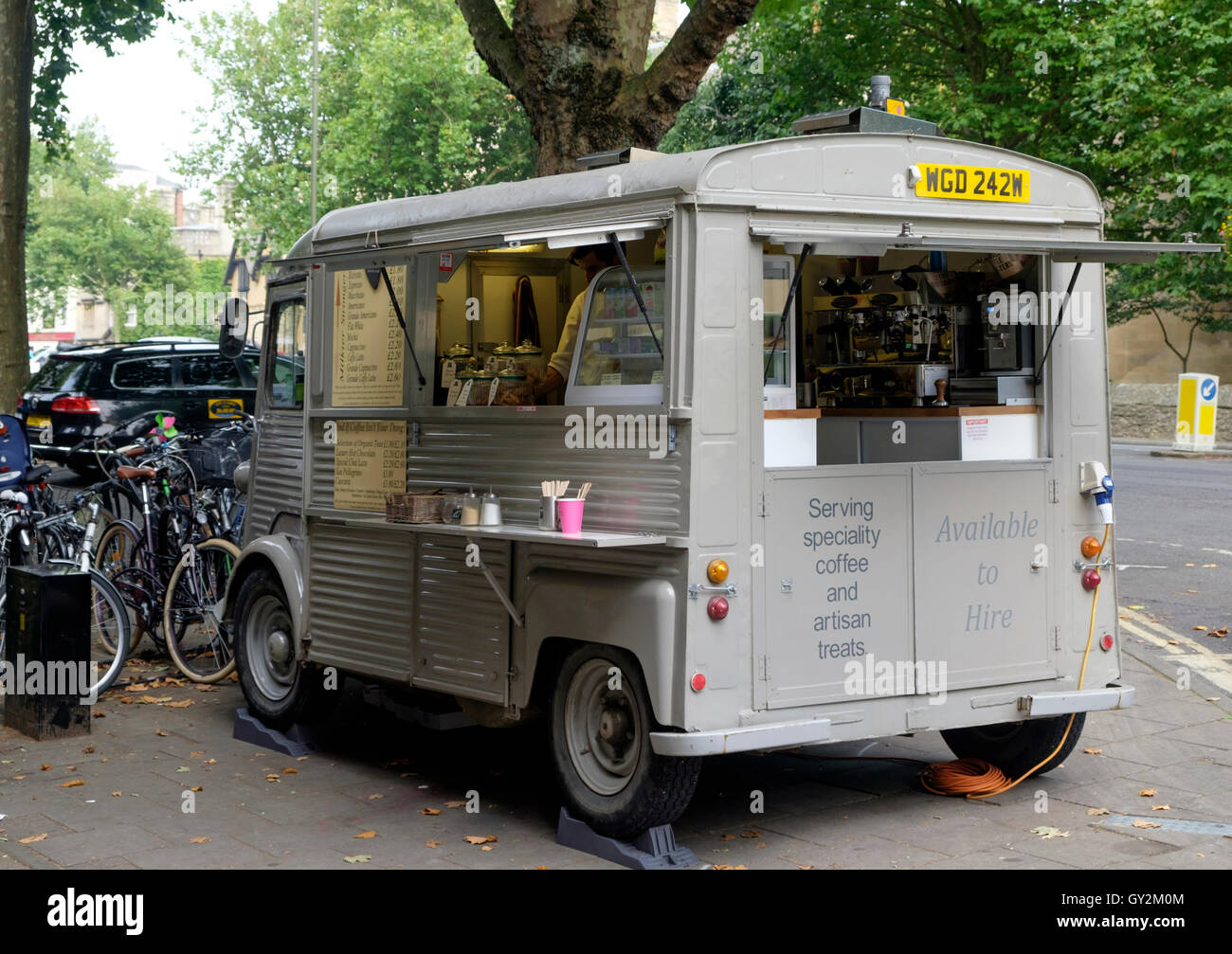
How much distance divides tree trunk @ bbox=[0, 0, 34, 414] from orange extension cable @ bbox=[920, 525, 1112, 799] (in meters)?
12.1

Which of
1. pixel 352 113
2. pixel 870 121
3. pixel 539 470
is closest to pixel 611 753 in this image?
pixel 539 470

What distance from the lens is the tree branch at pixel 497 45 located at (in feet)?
36.2

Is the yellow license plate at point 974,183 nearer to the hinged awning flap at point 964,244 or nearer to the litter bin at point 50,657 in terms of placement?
the hinged awning flap at point 964,244

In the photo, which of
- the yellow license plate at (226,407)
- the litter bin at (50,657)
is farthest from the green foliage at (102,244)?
the litter bin at (50,657)

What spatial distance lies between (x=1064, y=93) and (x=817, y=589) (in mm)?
24063

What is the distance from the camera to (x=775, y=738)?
5.55 meters

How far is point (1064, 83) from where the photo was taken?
2742 cm

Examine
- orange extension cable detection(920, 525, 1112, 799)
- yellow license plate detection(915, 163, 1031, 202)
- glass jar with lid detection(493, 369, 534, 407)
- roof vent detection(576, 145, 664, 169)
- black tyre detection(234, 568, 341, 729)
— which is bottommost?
orange extension cable detection(920, 525, 1112, 799)

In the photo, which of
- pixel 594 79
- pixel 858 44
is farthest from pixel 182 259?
pixel 594 79

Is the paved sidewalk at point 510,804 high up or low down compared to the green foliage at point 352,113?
down

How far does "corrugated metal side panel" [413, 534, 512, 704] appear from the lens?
6430 mm

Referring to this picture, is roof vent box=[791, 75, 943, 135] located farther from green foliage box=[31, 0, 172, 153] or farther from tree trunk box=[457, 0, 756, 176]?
green foliage box=[31, 0, 172, 153]

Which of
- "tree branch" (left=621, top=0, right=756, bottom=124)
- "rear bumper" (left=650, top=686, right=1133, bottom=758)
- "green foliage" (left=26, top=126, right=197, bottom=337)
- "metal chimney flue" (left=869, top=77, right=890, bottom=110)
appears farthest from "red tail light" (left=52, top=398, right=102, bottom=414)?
"green foliage" (left=26, top=126, right=197, bottom=337)

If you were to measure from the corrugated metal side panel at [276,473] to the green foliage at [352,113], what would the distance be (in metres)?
30.1
